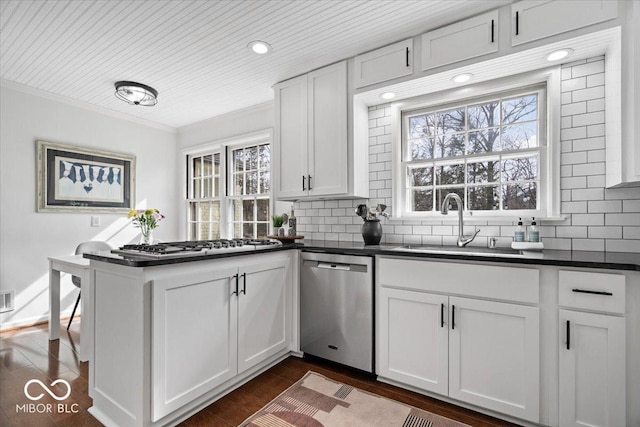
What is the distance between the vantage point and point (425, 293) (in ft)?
6.52

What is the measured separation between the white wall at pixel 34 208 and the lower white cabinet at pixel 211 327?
9.53ft

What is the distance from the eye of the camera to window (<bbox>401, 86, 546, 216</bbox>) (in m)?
2.31

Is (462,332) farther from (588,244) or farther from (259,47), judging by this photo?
(259,47)

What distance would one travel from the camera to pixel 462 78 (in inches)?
90.4

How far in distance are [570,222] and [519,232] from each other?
346 mm

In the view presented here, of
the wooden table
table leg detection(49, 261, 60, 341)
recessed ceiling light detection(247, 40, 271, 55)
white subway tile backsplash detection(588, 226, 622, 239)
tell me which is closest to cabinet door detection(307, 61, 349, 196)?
recessed ceiling light detection(247, 40, 271, 55)

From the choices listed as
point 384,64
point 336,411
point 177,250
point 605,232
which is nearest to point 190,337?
point 177,250

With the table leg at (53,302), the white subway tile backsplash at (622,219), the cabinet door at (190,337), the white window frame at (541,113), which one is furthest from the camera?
the table leg at (53,302)

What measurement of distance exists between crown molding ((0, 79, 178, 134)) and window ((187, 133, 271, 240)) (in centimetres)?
63

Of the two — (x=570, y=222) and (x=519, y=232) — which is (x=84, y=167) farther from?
(x=570, y=222)

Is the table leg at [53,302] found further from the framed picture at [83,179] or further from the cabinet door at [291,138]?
the cabinet door at [291,138]

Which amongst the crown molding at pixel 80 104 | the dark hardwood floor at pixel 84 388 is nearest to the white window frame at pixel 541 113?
the dark hardwood floor at pixel 84 388

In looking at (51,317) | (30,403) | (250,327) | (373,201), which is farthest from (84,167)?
(373,201)

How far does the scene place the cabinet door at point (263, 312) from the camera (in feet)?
6.94
